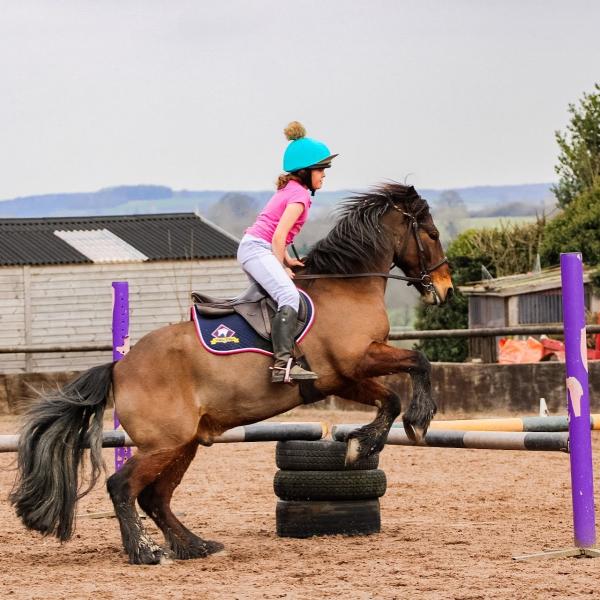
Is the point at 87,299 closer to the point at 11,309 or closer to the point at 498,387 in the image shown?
the point at 11,309

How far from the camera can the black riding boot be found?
21.7 ft

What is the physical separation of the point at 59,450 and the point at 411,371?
197 centimetres

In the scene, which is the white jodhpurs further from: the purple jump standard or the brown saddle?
the purple jump standard

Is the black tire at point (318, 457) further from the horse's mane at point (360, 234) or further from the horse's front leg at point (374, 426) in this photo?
the horse's mane at point (360, 234)

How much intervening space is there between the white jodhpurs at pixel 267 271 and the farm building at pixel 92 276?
20.1 meters

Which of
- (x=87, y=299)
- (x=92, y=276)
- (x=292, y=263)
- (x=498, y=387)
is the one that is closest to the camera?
(x=292, y=263)

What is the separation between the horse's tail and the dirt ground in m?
0.31

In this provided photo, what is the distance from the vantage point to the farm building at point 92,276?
2809 centimetres

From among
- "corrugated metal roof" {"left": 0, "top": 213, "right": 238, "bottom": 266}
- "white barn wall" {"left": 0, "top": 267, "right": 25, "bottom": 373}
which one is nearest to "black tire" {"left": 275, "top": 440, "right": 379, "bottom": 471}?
"white barn wall" {"left": 0, "top": 267, "right": 25, "bottom": 373}

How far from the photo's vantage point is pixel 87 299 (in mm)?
29516

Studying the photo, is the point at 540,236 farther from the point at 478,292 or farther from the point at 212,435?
the point at 212,435

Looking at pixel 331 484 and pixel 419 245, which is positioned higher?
pixel 419 245

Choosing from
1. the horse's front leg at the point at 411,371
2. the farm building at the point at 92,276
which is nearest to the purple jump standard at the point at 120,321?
the horse's front leg at the point at 411,371

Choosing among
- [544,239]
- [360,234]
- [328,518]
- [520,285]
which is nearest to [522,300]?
[520,285]
